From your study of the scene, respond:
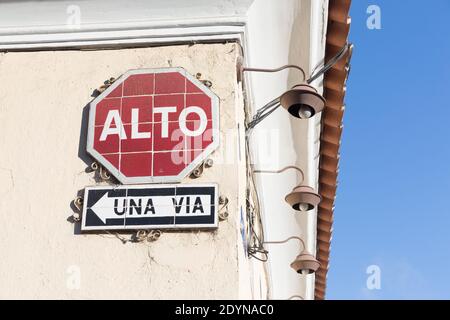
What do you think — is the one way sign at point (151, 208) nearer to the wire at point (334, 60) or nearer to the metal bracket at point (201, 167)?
the metal bracket at point (201, 167)

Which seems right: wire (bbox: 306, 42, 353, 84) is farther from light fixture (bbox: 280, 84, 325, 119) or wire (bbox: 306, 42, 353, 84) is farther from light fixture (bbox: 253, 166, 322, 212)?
light fixture (bbox: 253, 166, 322, 212)

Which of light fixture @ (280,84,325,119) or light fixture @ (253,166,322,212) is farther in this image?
light fixture @ (253,166,322,212)

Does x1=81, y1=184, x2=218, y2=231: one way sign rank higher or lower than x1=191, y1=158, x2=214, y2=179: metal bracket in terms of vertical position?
lower

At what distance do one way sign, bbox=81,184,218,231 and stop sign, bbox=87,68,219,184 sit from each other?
3.4 inches

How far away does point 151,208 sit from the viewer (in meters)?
3.27

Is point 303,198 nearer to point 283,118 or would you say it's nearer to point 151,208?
point 283,118

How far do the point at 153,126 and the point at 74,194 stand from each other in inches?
23.6

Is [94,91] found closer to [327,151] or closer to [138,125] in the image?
[138,125]

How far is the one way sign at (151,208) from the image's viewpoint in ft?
10.6

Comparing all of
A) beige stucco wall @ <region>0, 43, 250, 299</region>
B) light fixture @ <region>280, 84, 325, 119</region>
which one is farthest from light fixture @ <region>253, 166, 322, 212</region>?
beige stucco wall @ <region>0, 43, 250, 299</region>

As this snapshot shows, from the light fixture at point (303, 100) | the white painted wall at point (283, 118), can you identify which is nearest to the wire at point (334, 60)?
the white painted wall at point (283, 118)

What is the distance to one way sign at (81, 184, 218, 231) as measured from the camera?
127 inches

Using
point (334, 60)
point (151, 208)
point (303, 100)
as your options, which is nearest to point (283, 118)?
point (334, 60)

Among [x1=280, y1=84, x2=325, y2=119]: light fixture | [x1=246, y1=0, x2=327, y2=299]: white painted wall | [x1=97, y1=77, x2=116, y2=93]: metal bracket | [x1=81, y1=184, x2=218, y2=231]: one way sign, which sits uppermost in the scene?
[x1=246, y1=0, x2=327, y2=299]: white painted wall
